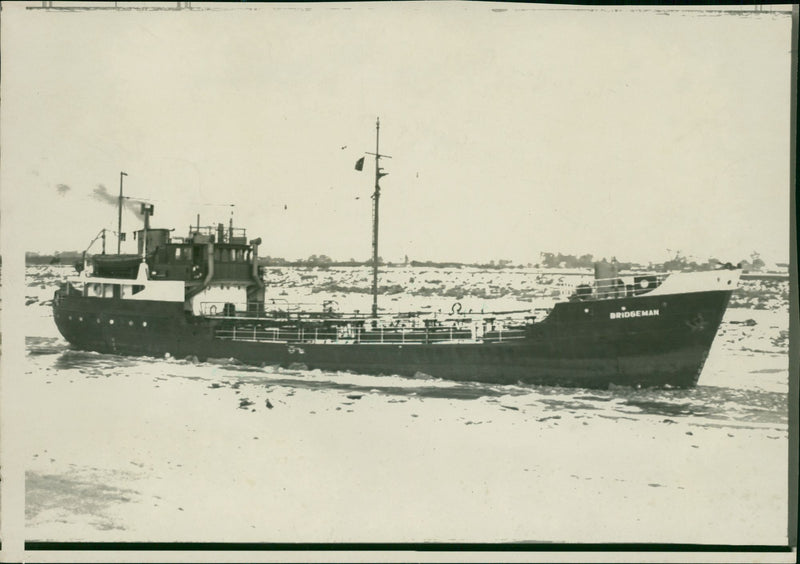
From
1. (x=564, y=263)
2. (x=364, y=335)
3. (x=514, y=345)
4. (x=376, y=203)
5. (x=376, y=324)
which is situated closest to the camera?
(x=564, y=263)

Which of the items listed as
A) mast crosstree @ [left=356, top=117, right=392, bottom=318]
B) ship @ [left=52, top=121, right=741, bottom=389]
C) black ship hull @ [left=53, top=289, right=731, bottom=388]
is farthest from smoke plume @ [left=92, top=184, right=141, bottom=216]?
mast crosstree @ [left=356, top=117, right=392, bottom=318]

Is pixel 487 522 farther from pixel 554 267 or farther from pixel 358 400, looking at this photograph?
pixel 554 267

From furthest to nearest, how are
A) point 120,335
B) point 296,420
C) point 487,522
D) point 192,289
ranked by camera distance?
1. point 192,289
2. point 120,335
3. point 296,420
4. point 487,522

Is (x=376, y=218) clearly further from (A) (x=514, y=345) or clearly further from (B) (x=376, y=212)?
(A) (x=514, y=345)

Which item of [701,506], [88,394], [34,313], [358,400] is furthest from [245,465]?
[701,506]

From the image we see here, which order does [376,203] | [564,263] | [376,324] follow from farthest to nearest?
[376,324] → [376,203] → [564,263]

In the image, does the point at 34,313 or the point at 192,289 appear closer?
the point at 34,313

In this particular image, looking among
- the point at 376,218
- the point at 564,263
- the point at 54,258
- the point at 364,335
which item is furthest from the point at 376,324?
the point at 54,258
